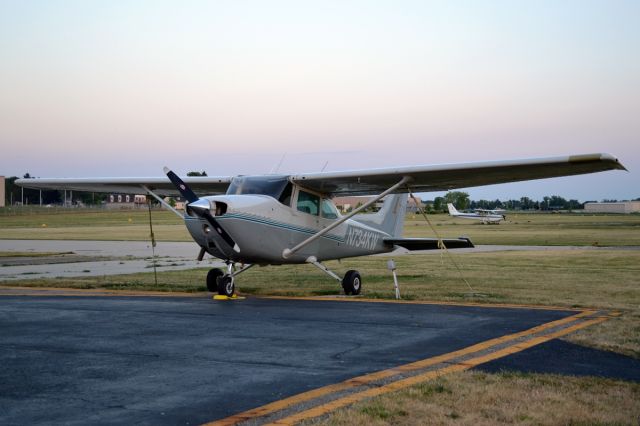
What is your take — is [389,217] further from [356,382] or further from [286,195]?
[356,382]

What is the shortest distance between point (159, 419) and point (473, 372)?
293 centimetres

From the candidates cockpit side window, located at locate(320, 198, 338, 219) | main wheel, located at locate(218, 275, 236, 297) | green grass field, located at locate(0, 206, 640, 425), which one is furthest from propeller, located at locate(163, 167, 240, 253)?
cockpit side window, located at locate(320, 198, 338, 219)

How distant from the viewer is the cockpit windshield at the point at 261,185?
15.2 m

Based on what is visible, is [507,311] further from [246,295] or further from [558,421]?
[558,421]

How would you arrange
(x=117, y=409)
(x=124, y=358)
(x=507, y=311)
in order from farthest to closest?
(x=507, y=311) < (x=124, y=358) < (x=117, y=409)

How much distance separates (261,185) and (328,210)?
198 cm

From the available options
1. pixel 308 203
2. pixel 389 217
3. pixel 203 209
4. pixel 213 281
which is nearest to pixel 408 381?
pixel 203 209

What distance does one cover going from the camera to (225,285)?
14258 millimetres

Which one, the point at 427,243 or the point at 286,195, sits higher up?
the point at 286,195

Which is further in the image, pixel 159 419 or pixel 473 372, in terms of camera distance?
pixel 473 372

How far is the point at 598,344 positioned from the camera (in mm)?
8516

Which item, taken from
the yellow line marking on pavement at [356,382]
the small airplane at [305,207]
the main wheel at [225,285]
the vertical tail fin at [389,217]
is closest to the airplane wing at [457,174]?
the small airplane at [305,207]

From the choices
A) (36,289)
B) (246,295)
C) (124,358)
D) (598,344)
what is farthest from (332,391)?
(36,289)

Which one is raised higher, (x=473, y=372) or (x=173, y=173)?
(x=173, y=173)
